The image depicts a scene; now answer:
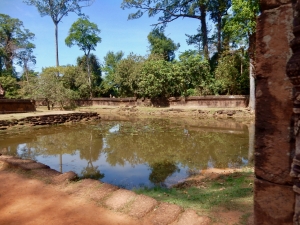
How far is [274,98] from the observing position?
1.66 m

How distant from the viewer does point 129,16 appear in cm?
2275

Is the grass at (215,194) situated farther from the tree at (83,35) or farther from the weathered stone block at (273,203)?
the tree at (83,35)

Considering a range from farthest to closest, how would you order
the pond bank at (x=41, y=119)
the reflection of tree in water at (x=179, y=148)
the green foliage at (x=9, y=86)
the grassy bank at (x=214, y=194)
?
the green foliage at (x=9, y=86) < the pond bank at (x=41, y=119) < the reflection of tree in water at (x=179, y=148) < the grassy bank at (x=214, y=194)

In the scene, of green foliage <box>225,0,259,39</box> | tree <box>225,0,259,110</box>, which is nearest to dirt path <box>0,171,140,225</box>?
tree <box>225,0,259,110</box>

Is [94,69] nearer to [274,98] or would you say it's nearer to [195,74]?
[195,74]

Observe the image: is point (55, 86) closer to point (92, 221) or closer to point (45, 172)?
point (45, 172)

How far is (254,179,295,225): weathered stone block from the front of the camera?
1.63 metres

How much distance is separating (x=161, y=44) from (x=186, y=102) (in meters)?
11.3

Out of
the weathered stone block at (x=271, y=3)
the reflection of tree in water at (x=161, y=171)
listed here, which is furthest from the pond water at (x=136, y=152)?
the weathered stone block at (x=271, y=3)

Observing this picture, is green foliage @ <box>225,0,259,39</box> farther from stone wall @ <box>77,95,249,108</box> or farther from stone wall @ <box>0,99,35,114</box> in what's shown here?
stone wall @ <box>0,99,35,114</box>

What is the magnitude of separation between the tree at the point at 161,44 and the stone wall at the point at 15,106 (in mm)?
16430

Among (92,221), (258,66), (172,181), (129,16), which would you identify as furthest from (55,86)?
(258,66)

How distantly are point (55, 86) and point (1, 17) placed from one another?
66.6ft

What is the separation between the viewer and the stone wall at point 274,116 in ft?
5.28
